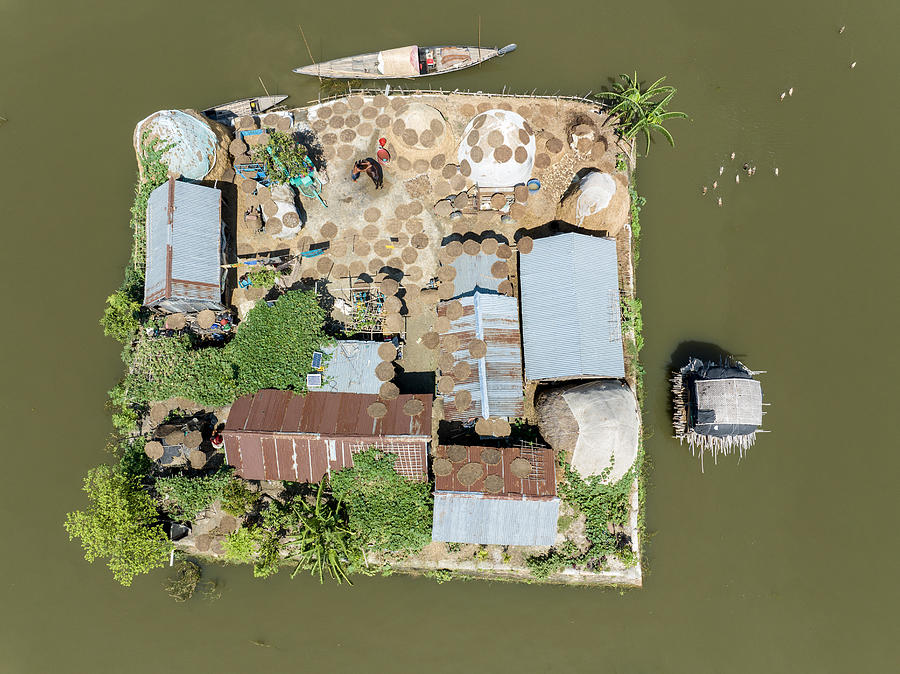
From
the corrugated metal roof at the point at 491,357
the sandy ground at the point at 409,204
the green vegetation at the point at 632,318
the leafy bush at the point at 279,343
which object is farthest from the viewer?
the sandy ground at the point at 409,204

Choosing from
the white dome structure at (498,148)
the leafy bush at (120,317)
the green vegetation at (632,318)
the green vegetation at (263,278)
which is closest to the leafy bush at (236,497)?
the leafy bush at (120,317)

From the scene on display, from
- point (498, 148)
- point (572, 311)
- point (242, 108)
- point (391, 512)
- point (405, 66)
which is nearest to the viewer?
point (572, 311)

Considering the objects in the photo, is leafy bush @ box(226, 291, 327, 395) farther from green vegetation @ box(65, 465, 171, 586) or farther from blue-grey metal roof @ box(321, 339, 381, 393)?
green vegetation @ box(65, 465, 171, 586)

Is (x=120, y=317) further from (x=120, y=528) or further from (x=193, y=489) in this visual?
(x=120, y=528)

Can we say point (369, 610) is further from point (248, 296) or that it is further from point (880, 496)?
point (880, 496)

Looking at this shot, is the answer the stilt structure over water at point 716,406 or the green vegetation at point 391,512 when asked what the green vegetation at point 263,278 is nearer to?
the green vegetation at point 391,512

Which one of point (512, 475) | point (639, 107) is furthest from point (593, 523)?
point (639, 107)

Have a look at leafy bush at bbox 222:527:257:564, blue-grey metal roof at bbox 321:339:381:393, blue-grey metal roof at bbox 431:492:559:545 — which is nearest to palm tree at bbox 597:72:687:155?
blue-grey metal roof at bbox 321:339:381:393
